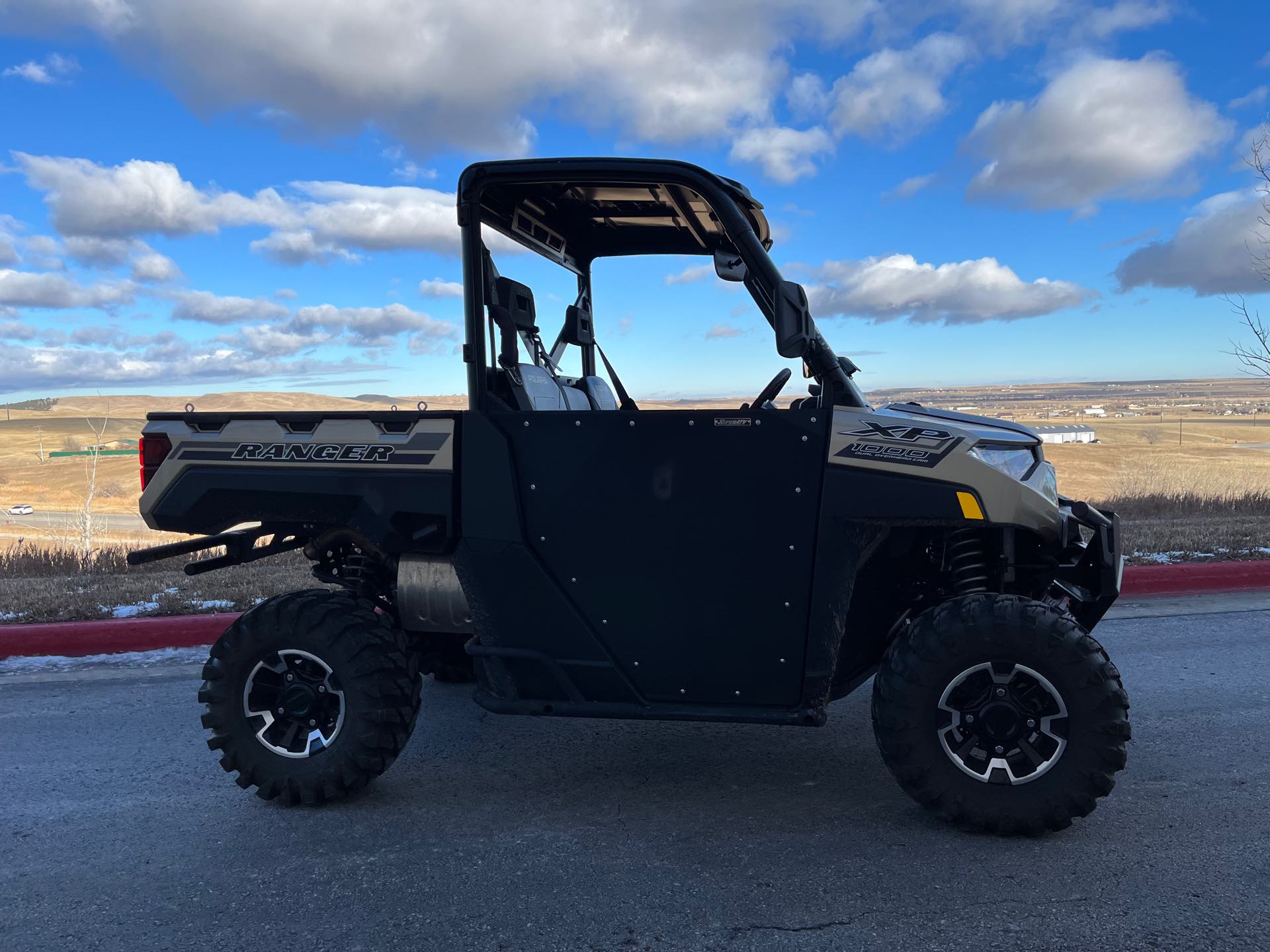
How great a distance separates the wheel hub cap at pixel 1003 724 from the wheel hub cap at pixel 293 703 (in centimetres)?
227

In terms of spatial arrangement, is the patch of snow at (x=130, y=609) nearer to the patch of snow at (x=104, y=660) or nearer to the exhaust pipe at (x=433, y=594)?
the patch of snow at (x=104, y=660)

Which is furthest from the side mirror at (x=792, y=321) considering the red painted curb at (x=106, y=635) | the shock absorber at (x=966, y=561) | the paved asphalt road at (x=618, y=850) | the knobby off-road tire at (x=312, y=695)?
the red painted curb at (x=106, y=635)

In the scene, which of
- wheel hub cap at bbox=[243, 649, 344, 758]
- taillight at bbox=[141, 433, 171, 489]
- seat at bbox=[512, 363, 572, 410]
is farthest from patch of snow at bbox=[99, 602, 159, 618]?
seat at bbox=[512, 363, 572, 410]

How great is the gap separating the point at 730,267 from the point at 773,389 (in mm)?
496

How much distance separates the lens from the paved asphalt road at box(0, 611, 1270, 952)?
2660 millimetres

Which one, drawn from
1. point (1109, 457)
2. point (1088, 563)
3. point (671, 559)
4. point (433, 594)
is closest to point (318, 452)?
point (433, 594)

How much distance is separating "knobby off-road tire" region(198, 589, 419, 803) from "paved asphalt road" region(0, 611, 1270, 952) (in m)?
0.16

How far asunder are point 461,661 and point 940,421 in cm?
281

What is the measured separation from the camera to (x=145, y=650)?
604 centimetres

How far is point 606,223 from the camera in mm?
4406

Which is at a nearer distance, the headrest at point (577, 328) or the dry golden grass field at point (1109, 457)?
the headrest at point (577, 328)

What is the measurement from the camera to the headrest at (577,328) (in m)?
4.51

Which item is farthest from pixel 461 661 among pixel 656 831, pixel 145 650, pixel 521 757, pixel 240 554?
pixel 145 650

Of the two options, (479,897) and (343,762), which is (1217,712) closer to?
(479,897)
